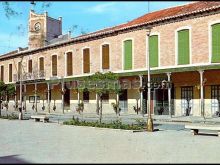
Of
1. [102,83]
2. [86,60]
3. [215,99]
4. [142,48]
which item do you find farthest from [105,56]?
[102,83]

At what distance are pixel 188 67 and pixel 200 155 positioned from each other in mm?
17277

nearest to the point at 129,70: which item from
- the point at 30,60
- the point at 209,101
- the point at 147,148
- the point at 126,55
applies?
the point at 126,55

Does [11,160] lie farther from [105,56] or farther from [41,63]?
[41,63]

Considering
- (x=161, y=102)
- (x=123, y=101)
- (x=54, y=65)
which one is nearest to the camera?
(x=161, y=102)

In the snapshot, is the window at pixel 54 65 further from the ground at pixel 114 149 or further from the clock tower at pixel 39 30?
the ground at pixel 114 149

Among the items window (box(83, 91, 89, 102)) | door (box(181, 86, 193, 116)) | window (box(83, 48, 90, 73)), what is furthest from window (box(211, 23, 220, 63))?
window (box(83, 91, 89, 102))

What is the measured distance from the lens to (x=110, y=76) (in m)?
23.6

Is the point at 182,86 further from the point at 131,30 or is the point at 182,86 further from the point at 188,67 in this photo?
the point at 131,30

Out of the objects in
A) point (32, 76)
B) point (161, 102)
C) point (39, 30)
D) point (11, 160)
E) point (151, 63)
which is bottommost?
point (11, 160)

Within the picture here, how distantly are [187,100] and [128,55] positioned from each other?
635 centimetres

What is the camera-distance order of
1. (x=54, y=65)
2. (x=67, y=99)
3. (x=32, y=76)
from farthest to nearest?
(x=32, y=76), (x=54, y=65), (x=67, y=99)

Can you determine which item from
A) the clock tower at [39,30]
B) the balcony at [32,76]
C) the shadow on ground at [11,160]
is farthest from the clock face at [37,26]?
the shadow on ground at [11,160]

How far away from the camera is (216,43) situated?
26.3m

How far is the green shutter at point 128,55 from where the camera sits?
32625mm
